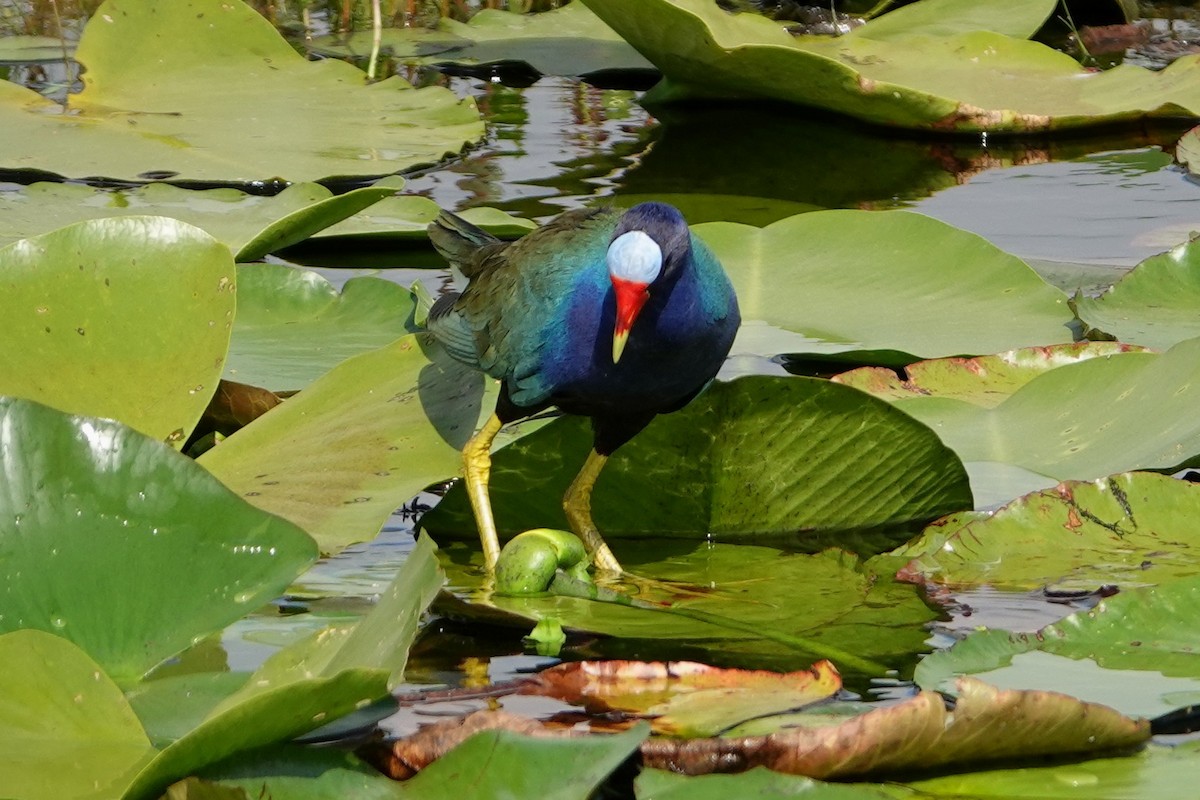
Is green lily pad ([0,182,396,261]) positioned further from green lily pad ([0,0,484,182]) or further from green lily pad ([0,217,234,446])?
green lily pad ([0,217,234,446])

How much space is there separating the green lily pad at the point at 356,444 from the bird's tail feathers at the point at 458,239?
18.8 inches

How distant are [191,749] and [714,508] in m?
0.85

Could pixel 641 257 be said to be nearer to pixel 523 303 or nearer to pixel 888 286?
pixel 523 303

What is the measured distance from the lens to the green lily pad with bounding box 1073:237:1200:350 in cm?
218

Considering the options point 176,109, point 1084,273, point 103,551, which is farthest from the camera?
point 176,109

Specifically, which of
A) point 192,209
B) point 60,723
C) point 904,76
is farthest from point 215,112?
point 60,723

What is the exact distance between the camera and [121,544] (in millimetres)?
1344

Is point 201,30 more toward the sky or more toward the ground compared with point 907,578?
more toward the sky

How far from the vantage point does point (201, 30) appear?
346 centimetres

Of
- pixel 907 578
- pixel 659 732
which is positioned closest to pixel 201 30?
pixel 907 578

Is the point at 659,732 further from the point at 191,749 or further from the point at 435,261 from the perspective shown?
the point at 435,261

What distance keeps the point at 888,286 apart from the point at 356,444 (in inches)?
36.1

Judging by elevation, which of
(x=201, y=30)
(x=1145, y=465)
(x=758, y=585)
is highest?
(x=201, y=30)

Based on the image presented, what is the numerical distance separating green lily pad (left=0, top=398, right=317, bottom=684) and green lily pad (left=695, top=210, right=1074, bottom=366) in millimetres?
1026
